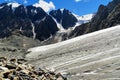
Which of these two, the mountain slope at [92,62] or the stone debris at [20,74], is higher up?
the mountain slope at [92,62]

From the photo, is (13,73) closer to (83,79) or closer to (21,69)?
(21,69)

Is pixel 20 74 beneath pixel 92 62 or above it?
beneath

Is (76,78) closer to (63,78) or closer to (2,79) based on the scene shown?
(63,78)

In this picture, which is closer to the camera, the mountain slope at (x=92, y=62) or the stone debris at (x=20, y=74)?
the stone debris at (x=20, y=74)

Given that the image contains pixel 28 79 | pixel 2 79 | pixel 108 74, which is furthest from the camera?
pixel 108 74

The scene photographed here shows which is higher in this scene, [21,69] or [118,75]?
[21,69]

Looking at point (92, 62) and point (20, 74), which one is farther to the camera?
point (92, 62)

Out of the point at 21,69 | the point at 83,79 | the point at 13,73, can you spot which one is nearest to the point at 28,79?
the point at 13,73

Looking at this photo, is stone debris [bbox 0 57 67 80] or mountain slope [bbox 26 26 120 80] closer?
stone debris [bbox 0 57 67 80]

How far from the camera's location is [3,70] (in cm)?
1897

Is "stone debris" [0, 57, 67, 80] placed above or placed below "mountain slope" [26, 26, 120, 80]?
below

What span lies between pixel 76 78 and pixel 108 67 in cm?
258

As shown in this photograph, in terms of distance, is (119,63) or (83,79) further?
(119,63)

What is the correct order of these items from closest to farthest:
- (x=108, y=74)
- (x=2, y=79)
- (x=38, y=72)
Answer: (x=2, y=79) → (x=108, y=74) → (x=38, y=72)
